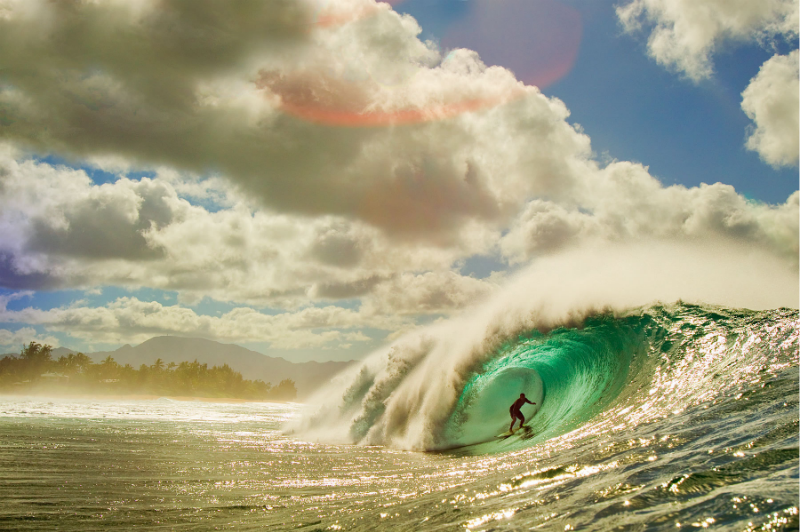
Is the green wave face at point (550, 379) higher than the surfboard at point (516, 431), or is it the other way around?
the green wave face at point (550, 379)

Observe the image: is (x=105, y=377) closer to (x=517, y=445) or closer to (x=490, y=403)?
(x=490, y=403)

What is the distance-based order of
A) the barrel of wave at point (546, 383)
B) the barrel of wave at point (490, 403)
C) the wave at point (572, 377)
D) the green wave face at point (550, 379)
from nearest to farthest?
1. the wave at point (572, 377)
2. the barrel of wave at point (546, 383)
3. the green wave face at point (550, 379)
4. the barrel of wave at point (490, 403)

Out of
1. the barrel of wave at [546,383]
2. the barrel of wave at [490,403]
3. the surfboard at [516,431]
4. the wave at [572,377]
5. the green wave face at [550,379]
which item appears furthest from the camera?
the barrel of wave at [490,403]

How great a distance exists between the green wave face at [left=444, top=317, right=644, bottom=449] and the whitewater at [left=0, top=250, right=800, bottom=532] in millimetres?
61

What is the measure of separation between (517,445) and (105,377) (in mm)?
177463

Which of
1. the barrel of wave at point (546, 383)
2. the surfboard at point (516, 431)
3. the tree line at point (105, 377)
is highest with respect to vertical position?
the barrel of wave at point (546, 383)

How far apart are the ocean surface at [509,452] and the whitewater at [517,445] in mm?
41

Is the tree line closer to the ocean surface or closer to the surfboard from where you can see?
the ocean surface

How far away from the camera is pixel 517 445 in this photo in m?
10.3

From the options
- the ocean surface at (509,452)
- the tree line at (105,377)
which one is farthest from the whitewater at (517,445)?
the tree line at (105,377)

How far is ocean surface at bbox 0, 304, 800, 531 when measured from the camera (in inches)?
164

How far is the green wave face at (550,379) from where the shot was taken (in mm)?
11461

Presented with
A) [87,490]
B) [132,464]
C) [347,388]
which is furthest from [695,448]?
[347,388]

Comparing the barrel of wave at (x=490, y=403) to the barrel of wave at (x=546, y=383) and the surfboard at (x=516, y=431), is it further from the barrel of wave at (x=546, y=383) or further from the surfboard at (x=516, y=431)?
the surfboard at (x=516, y=431)
